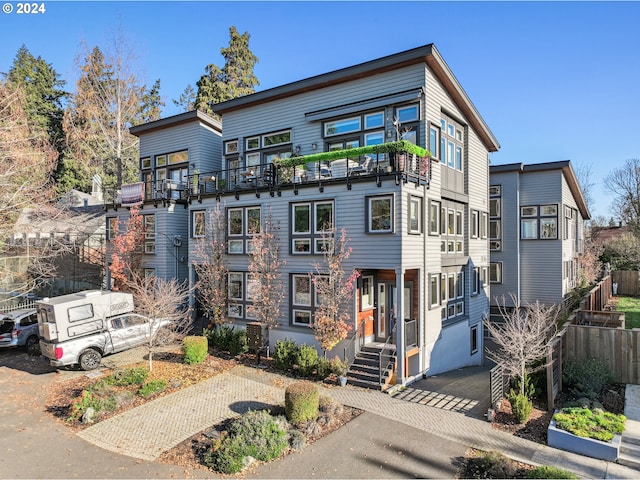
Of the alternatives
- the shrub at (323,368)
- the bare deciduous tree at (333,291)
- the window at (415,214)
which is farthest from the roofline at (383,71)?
the shrub at (323,368)

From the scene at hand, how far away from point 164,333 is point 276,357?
476 cm

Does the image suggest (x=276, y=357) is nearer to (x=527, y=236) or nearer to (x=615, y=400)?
(x=615, y=400)

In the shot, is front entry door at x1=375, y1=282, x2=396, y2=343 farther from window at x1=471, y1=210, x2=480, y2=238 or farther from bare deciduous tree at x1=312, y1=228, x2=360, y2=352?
window at x1=471, y1=210, x2=480, y2=238

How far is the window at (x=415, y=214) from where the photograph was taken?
14141 mm

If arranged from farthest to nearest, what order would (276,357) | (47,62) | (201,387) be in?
(47,62)
(276,357)
(201,387)

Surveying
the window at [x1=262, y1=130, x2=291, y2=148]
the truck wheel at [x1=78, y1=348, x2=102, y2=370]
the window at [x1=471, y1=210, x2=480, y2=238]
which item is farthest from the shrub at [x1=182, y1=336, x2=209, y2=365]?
the window at [x1=471, y1=210, x2=480, y2=238]

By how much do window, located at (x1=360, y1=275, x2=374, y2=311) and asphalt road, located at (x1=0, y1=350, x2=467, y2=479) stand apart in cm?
506

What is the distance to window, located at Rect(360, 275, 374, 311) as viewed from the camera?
15.4 meters

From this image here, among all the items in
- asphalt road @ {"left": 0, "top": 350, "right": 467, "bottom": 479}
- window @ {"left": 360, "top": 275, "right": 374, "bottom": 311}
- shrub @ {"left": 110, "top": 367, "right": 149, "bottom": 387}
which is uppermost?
window @ {"left": 360, "top": 275, "right": 374, "bottom": 311}

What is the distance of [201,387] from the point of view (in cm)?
1296

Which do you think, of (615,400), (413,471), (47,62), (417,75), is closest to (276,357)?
(413,471)

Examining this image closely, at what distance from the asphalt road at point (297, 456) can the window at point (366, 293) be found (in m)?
5.06

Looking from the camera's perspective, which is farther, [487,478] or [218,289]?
[218,289]

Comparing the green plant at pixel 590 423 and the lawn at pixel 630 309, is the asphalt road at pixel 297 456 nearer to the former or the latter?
the green plant at pixel 590 423
